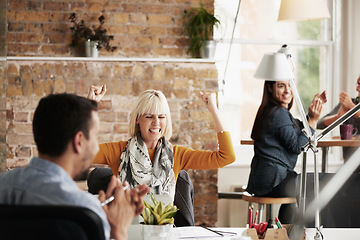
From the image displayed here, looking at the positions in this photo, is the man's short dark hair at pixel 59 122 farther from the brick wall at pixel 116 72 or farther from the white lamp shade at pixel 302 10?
the white lamp shade at pixel 302 10

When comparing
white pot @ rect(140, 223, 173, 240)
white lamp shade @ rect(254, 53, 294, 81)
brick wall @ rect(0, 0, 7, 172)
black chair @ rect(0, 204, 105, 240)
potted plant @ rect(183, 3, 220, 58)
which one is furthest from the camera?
potted plant @ rect(183, 3, 220, 58)

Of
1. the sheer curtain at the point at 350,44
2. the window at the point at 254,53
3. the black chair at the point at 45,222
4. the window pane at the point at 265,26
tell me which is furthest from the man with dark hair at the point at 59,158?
the sheer curtain at the point at 350,44

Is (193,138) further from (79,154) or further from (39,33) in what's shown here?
(79,154)

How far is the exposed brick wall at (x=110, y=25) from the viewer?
398 centimetres

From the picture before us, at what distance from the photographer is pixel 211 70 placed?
4109 mm

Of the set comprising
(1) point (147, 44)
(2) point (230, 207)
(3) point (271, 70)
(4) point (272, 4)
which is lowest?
(2) point (230, 207)

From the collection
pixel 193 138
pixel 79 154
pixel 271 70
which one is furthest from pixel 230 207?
pixel 79 154

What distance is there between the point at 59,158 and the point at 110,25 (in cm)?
291

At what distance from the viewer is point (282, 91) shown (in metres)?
4.12

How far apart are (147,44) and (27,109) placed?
3.40 ft

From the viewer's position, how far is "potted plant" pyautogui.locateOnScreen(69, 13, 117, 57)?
397 cm

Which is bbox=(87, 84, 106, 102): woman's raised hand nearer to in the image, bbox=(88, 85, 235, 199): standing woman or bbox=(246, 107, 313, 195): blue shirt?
bbox=(88, 85, 235, 199): standing woman

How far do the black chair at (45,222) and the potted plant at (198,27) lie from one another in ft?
10.2

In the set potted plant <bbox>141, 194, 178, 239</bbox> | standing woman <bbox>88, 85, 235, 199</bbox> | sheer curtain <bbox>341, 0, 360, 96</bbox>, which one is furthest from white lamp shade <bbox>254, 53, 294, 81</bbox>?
sheer curtain <bbox>341, 0, 360, 96</bbox>
